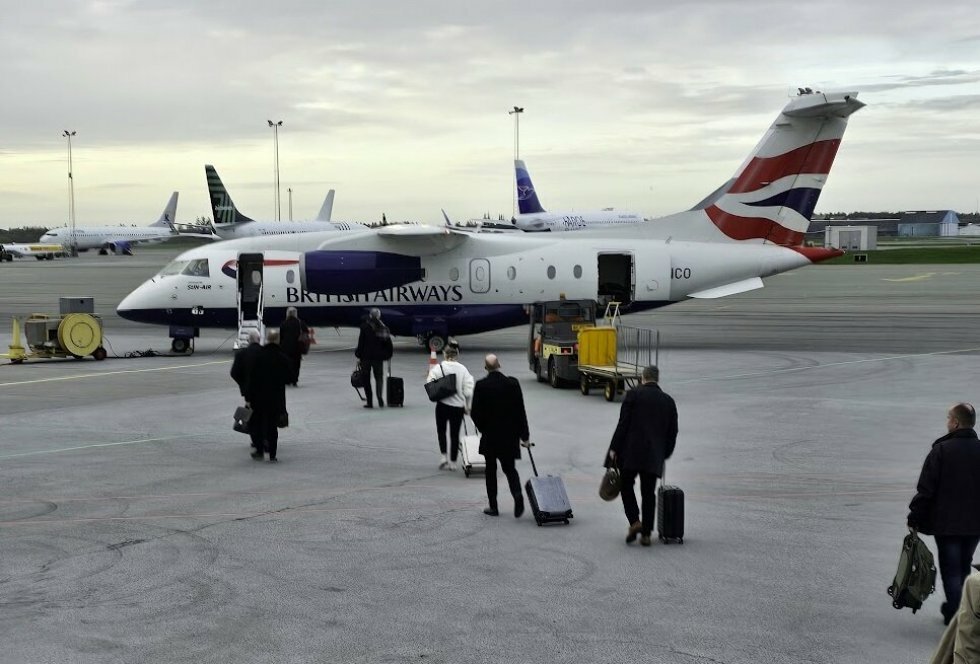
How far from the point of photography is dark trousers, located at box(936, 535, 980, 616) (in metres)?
8.43

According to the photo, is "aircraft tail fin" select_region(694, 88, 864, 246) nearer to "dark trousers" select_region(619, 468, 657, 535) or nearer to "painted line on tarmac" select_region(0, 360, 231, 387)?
"painted line on tarmac" select_region(0, 360, 231, 387)

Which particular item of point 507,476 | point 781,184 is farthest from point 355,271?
point 507,476

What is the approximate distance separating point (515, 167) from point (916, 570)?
8785 centimetres

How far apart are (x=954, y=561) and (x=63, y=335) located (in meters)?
24.8

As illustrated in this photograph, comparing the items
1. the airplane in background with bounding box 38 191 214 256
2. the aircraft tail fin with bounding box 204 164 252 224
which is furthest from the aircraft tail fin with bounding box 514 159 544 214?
the airplane in background with bounding box 38 191 214 256

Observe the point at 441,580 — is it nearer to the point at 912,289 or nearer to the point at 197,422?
the point at 197,422

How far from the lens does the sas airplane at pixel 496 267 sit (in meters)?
29.4

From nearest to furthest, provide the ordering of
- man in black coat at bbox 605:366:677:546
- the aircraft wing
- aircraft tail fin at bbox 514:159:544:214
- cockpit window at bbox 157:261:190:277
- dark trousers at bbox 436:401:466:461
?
man in black coat at bbox 605:366:677:546, dark trousers at bbox 436:401:466:461, the aircraft wing, cockpit window at bbox 157:261:190:277, aircraft tail fin at bbox 514:159:544:214

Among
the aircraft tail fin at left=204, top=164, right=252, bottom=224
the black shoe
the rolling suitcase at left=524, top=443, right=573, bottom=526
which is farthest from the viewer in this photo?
the aircraft tail fin at left=204, top=164, right=252, bottom=224

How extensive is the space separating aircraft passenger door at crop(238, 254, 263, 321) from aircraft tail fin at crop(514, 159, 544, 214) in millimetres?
66369

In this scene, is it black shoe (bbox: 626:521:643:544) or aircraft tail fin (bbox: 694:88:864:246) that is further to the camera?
aircraft tail fin (bbox: 694:88:864:246)

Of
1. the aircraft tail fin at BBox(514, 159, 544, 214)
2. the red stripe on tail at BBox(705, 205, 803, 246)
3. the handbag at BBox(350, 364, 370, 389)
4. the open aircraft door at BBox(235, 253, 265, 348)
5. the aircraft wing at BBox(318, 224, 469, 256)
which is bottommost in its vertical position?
the handbag at BBox(350, 364, 370, 389)

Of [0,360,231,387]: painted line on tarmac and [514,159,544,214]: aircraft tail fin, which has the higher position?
[514,159,544,214]: aircraft tail fin

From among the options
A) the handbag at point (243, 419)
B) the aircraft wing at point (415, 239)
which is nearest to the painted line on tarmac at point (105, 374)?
the aircraft wing at point (415, 239)
